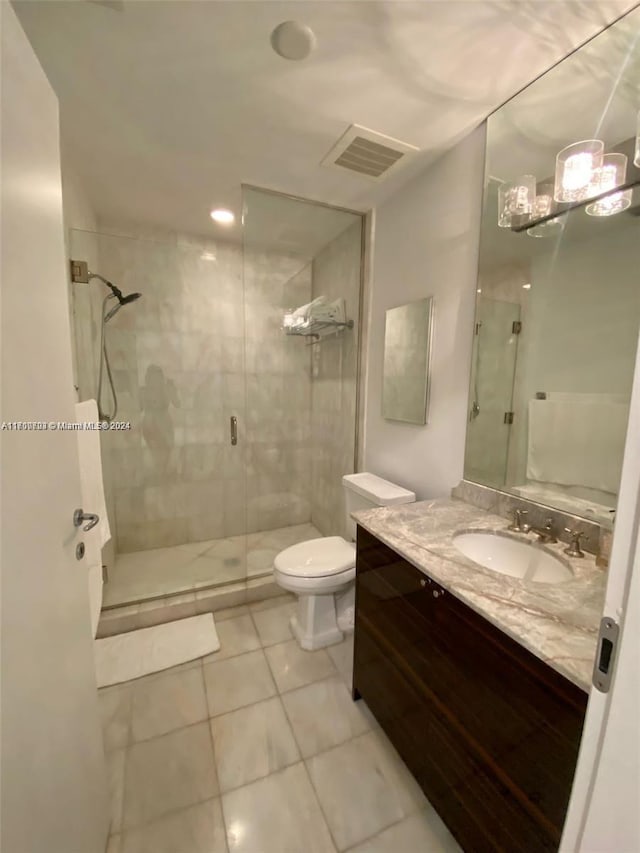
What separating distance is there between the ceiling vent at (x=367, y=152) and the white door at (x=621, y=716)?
1585mm

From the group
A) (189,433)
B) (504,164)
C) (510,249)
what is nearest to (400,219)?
(504,164)

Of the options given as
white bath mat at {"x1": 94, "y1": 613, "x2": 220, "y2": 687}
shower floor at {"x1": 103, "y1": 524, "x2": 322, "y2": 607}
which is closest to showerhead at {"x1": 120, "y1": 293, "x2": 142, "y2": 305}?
shower floor at {"x1": 103, "y1": 524, "x2": 322, "y2": 607}

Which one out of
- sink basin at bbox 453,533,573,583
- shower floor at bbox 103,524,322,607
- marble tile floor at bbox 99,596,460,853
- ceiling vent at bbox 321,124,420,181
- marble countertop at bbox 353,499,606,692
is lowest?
marble tile floor at bbox 99,596,460,853

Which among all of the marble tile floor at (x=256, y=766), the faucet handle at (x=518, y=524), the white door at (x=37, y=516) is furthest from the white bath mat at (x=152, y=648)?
the faucet handle at (x=518, y=524)

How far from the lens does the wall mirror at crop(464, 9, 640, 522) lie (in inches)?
41.1

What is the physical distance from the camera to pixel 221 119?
1407 millimetres

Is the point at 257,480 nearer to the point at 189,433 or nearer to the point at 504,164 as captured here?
the point at 189,433

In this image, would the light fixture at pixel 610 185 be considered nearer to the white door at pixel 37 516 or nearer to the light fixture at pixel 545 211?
the light fixture at pixel 545 211

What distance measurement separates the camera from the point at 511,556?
1245mm

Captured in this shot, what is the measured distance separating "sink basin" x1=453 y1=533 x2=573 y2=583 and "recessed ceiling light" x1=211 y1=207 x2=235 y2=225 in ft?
7.77

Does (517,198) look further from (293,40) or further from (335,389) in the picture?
(335,389)

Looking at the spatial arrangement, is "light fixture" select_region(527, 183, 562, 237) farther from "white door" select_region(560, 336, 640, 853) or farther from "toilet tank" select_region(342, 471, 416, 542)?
"toilet tank" select_region(342, 471, 416, 542)

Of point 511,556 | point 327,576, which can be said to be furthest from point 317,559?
point 511,556

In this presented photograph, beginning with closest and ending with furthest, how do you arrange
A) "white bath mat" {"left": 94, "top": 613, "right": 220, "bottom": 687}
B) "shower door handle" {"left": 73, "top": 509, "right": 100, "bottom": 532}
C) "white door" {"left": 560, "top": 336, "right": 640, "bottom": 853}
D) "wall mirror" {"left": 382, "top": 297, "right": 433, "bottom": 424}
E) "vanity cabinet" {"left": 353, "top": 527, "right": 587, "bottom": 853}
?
"white door" {"left": 560, "top": 336, "right": 640, "bottom": 853} < "vanity cabinet" {"left": 353, "top": 527, "right": 587, "bottom": 853} < "shower door handle" {"left": 73, "top": 509, "right": 100, "bottom": 532} < "white bath mat" {"left": 94, "top": 613, "right": 220, "bottom": 687} < "wall mirror" {"left": 382, "top": 297, "right": 433, "bottom": 424}
